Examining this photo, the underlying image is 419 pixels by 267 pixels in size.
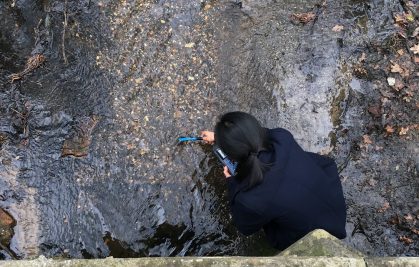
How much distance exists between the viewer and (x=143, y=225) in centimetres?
422

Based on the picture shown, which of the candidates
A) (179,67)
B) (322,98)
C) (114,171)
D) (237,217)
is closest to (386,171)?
(322,98)

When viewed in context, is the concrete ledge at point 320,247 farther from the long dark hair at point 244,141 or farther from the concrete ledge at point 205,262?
the long dark hair at point 244,141

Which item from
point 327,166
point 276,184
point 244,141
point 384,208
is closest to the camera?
point 244,141

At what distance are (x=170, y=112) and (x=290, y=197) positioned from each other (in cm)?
187

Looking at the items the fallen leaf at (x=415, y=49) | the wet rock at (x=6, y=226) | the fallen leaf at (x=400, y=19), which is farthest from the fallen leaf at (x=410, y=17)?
the wet rock at (x=6, y=226)

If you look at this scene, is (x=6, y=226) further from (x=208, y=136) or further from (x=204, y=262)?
(x=204, y=262)

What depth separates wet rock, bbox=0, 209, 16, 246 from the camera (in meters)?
4.07

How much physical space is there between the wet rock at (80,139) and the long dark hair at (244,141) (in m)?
1.87

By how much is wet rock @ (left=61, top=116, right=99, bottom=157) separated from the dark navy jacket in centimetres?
165

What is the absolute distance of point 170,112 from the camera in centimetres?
458

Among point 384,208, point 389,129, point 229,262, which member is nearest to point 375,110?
point 389,129

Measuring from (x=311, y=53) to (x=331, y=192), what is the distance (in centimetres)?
204

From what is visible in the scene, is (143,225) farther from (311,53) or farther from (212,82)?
(311,53)

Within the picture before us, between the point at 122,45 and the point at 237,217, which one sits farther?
the point at 122,45
